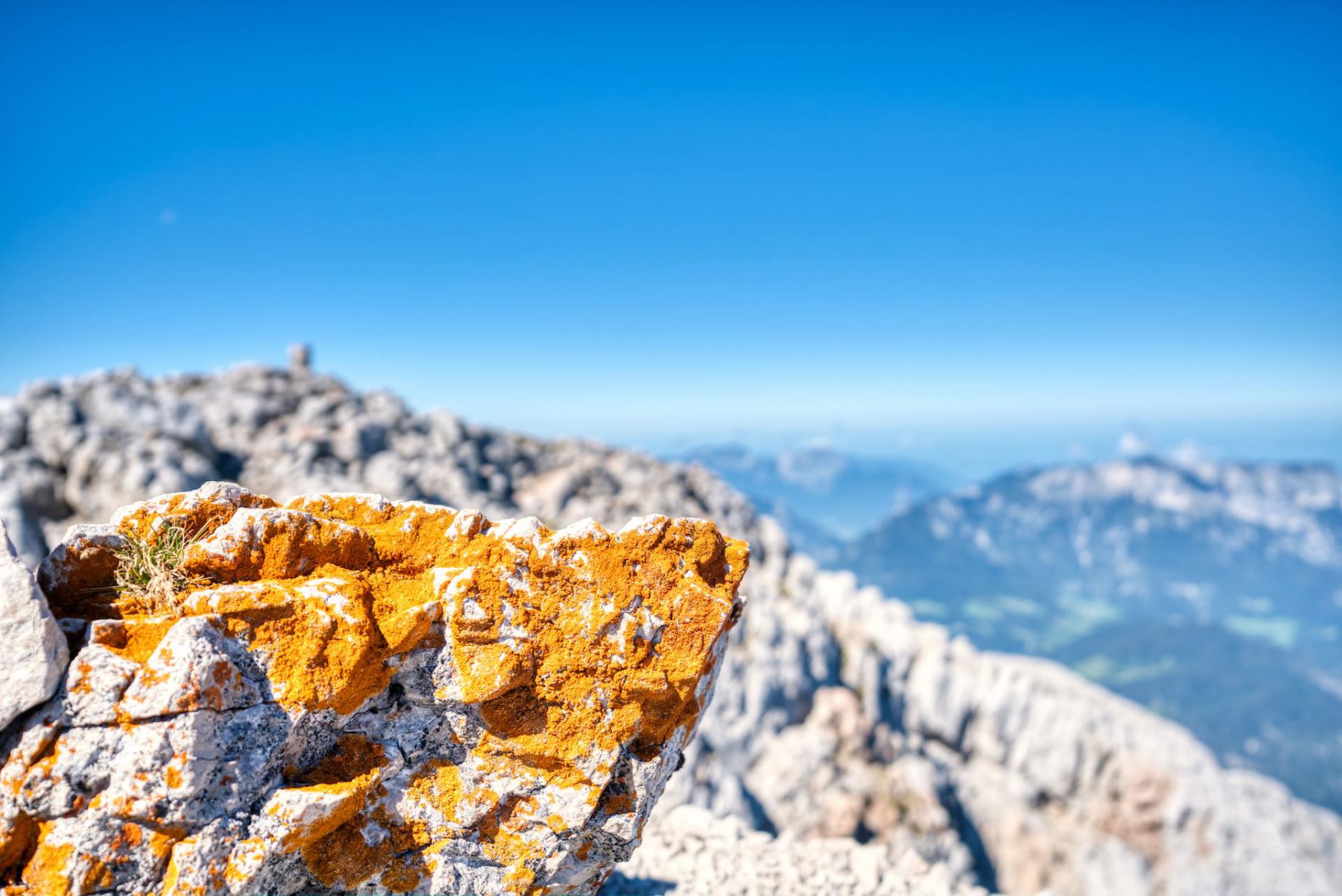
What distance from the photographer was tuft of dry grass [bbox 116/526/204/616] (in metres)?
6.33

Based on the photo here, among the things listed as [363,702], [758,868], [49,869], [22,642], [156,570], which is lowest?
[758,868]

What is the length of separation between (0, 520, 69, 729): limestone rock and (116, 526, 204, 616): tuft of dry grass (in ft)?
2.84

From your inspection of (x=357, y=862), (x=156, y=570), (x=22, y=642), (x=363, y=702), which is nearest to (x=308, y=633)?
(x=363, y=702)

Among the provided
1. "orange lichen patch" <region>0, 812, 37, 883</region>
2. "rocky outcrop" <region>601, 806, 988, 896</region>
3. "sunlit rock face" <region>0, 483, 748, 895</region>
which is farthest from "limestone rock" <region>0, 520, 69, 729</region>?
"rocky outcrop" <region>601, 806, 988, 896</region>

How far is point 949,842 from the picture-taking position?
34.1 meters

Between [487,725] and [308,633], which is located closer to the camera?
[308,633]

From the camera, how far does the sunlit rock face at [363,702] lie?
5629mm

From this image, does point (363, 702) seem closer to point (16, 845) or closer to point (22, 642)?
point (16, 845)

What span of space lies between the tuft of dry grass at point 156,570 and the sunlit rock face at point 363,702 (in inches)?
4.1

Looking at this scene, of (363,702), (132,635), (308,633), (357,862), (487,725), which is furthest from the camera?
(487,725)

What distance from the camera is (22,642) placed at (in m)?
5.36

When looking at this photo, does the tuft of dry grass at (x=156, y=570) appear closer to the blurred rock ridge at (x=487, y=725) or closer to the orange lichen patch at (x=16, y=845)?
the blurred rock ridge at (x=487, y=725)

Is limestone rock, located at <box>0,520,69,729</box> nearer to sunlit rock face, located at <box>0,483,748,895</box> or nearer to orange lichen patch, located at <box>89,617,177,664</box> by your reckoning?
sunlit rock face, located at <box>0,483,748,895</box>

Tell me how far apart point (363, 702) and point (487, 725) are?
148 cm
